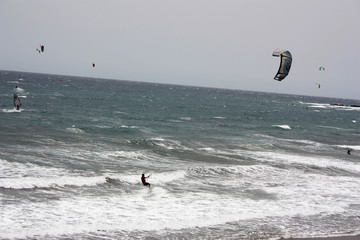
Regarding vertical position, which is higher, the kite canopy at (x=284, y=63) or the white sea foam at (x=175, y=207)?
the kite canopy at (x=284, y=63)

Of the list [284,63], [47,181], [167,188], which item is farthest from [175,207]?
[284,63]

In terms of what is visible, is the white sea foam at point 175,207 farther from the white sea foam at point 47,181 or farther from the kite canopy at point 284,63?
the kite canopy at point 284,63

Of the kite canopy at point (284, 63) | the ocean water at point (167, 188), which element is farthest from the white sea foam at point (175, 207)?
the kite canopy at point (284, 63)

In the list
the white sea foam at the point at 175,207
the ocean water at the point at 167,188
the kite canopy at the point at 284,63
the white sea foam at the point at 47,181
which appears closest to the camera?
the white sea foam at the point at 175,207

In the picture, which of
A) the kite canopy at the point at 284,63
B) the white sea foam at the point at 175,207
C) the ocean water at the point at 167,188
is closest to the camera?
the white sea foam at the point at 175,207

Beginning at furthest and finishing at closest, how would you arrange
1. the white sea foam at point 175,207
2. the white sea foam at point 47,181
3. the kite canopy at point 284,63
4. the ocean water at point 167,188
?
the kite canopy at point 284,63 < the white sea foam at point 47,181 < the ocean water at point 167,188 < the white sea foam at point 175,207

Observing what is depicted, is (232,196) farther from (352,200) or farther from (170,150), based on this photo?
(170,150)

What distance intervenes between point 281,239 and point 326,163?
15508 millimetres

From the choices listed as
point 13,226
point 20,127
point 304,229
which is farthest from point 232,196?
point 20,127

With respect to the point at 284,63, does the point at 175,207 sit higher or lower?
lower

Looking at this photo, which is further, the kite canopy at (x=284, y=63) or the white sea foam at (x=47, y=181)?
the kite canopy at (x=284, y=63)

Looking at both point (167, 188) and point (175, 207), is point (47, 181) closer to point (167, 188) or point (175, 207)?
point (167, 188)

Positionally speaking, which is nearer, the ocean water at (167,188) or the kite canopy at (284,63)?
the ocean water at (167,188)

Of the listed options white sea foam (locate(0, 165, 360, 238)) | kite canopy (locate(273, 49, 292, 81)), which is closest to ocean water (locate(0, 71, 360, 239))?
white sea foam (locate(0, 165, 360, 238))
